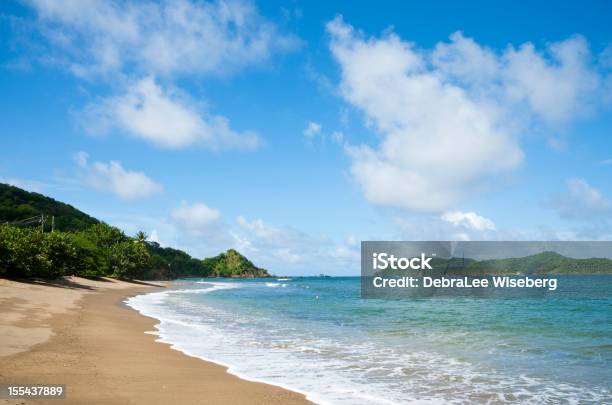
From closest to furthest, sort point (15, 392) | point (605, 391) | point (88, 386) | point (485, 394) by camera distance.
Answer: point (15, 392)
point (88, 386)
point (485, 394)
point (605, 391)

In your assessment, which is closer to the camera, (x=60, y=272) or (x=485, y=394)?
(x=485, y=394)

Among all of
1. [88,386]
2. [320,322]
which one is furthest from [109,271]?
[88,386]

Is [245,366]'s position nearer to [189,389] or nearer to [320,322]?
[189,389]

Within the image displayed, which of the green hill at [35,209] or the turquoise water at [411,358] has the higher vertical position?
the green hill at [35,209]

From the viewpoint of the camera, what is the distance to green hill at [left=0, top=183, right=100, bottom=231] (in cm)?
11819

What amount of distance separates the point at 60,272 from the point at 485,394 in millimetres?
58481

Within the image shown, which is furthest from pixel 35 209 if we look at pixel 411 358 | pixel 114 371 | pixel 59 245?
pixel 411 358

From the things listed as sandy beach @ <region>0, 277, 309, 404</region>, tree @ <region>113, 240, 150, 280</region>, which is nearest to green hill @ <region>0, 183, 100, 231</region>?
tree @ <region>113, 240, 150, 280</region>

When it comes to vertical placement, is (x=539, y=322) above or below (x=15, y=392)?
below

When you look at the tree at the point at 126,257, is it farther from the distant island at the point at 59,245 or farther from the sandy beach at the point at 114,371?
the sandy beach at the point at 114,371

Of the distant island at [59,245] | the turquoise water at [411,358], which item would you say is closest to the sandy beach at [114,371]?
the turquoise water at [411,358]

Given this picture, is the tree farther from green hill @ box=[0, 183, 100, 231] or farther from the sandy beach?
the sandy beach

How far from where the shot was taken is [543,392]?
11.4 m

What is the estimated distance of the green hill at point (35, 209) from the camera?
118188mm
